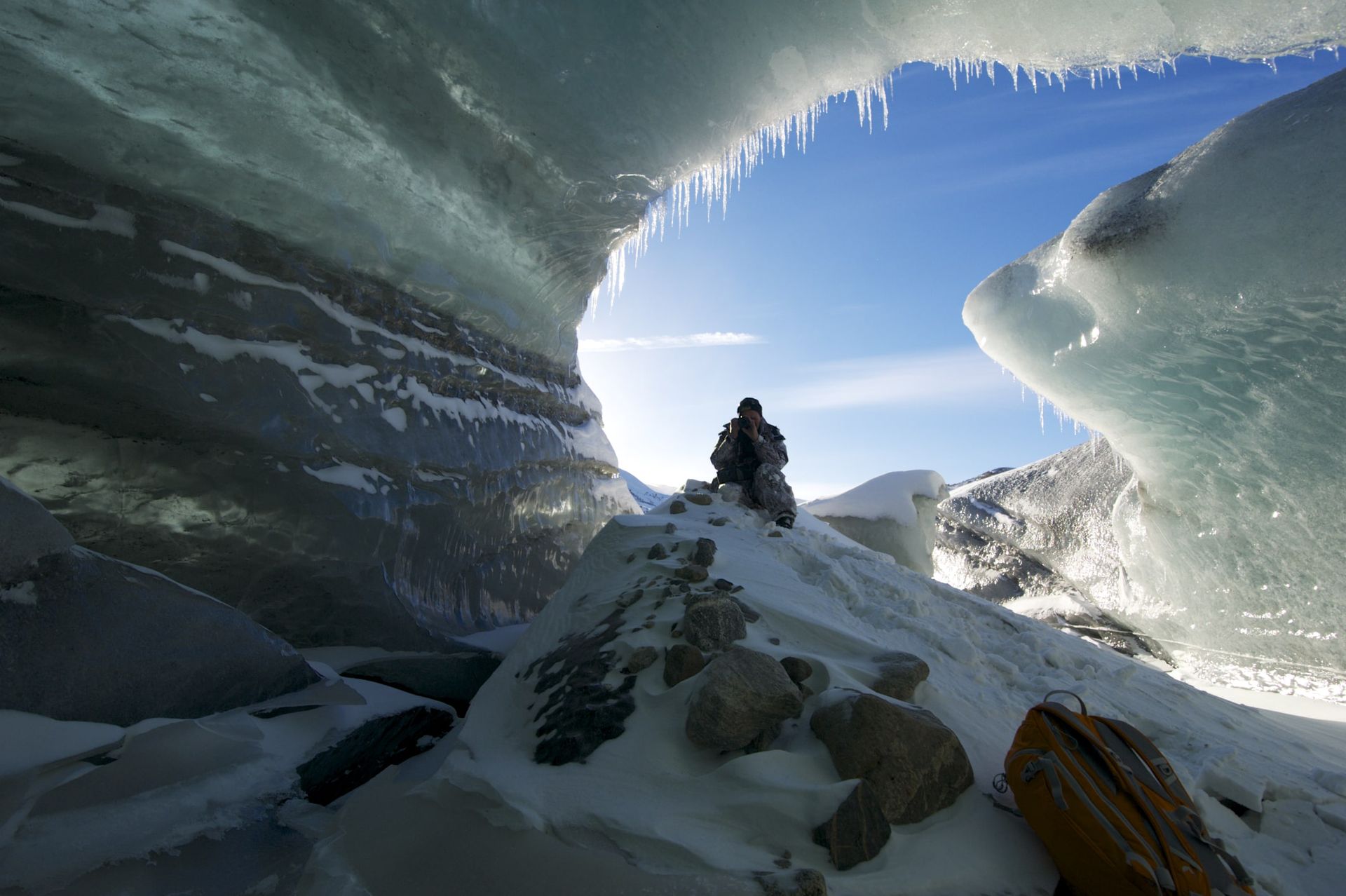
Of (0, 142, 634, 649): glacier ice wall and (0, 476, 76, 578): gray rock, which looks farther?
(0, 142, 634, 649): glacier ice wall

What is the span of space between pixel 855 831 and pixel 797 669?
57cm

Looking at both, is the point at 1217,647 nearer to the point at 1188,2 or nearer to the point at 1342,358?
the point at 1342,358

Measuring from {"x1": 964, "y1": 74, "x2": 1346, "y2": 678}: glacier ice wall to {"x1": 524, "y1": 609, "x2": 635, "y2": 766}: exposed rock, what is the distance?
13.8 ft

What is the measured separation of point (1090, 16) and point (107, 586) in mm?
4673

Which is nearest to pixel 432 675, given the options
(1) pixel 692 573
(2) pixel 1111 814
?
(1) pixel 692 573

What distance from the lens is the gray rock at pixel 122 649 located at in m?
1.82

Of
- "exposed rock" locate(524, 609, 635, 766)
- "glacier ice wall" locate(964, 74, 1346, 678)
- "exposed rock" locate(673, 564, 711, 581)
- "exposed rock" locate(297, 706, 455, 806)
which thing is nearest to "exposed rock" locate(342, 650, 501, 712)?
"exposed rock" locate(297, 706, 455, 806)

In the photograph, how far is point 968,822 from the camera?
154 cm

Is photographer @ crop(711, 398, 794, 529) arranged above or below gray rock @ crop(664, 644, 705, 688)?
above

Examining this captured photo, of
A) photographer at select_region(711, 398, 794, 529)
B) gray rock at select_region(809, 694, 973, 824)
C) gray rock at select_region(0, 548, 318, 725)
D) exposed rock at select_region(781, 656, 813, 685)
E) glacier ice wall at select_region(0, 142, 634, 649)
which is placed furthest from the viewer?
photographer at select_region(711, 398, 794, 529)

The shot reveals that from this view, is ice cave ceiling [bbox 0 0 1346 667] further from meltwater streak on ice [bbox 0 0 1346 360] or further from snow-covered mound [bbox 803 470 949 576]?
snow-covered mound [bbox 803 470 949 576]

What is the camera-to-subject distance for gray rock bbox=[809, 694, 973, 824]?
1.55 metres

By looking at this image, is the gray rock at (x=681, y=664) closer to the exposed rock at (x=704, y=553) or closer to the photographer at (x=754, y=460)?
the exposed rock at (x=704, y=553)

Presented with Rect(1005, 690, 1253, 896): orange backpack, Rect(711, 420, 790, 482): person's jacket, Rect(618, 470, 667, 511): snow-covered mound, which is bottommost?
Rect(1005, 690, 1253, 896): orange backpack
